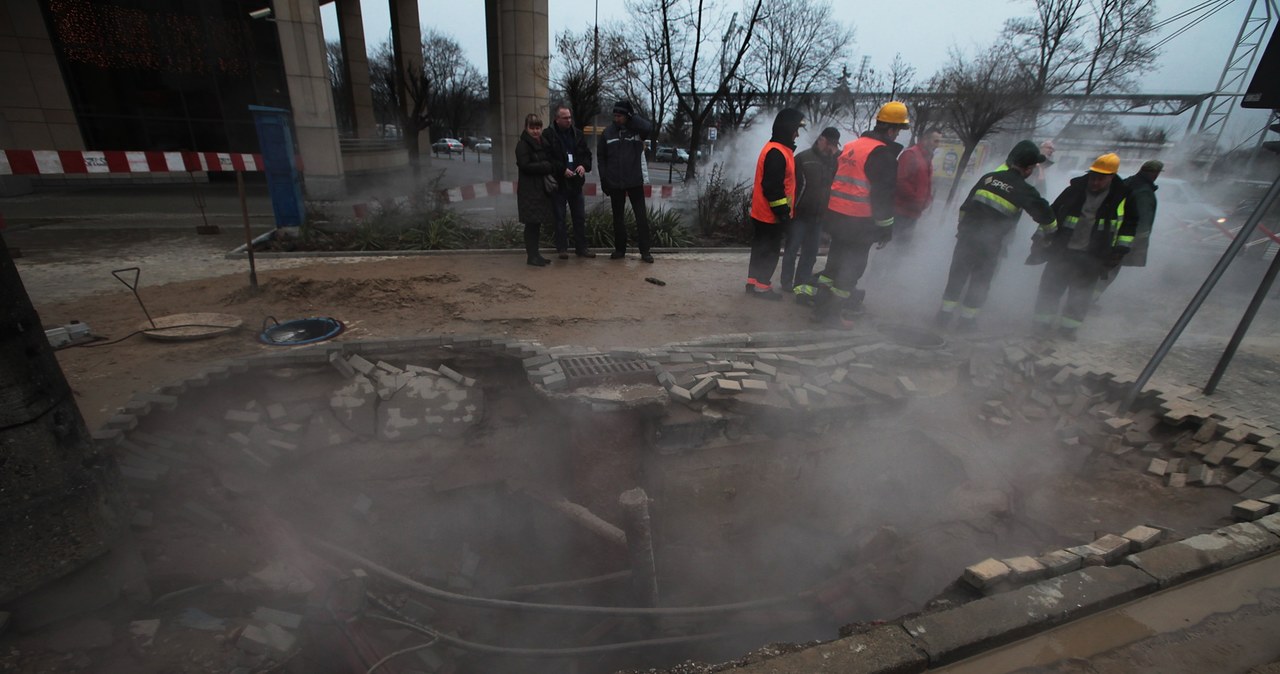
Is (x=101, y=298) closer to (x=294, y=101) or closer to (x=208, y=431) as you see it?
(x=208, y=431)

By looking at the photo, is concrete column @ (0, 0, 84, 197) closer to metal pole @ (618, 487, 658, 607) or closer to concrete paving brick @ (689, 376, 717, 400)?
concrete paving brick @ (689, 376, 717, 400)

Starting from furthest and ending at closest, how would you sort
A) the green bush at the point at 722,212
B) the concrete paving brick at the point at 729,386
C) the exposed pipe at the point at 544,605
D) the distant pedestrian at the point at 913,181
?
the green bush at the point at 722,212 → the distant pedestrian at the point at 913,181 → the concrete paving brick at the point at 729,386 → the exposed pipe at the point at 544,605

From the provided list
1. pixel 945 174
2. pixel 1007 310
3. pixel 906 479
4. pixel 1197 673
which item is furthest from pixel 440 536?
pixel 945 174

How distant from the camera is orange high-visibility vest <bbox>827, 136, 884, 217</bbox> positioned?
4.69 m

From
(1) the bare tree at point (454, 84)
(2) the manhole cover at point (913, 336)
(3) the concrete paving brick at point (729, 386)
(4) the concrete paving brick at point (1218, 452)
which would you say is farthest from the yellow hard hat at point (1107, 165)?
(1) the bare tree at point (454, 84)

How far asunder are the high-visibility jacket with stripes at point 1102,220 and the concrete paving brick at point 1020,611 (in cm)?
367

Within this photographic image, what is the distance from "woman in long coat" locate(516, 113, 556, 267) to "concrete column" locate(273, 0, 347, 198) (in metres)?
6.37

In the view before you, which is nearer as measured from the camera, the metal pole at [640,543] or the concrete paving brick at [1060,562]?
the concrete paving brick at [1060,562]

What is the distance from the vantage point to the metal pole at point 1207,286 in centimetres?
348

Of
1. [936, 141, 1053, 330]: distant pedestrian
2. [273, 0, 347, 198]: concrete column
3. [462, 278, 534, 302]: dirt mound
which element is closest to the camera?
[936, 141, 1053, 330]: distant pedestrian

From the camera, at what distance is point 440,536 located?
13.0 feet

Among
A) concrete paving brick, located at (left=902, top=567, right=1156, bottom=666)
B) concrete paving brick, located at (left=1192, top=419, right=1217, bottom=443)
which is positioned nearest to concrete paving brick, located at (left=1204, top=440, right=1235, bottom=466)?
concrete paving brick, located at (left=1192, top=419, right=1217, bottom=443)

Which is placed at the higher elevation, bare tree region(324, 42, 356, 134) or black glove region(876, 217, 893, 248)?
bare tree region(324, 42, 356, 134)

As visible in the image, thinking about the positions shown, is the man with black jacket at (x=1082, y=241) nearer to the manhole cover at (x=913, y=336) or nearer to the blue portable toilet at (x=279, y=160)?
the manhole cover at (x=913, y=336)
